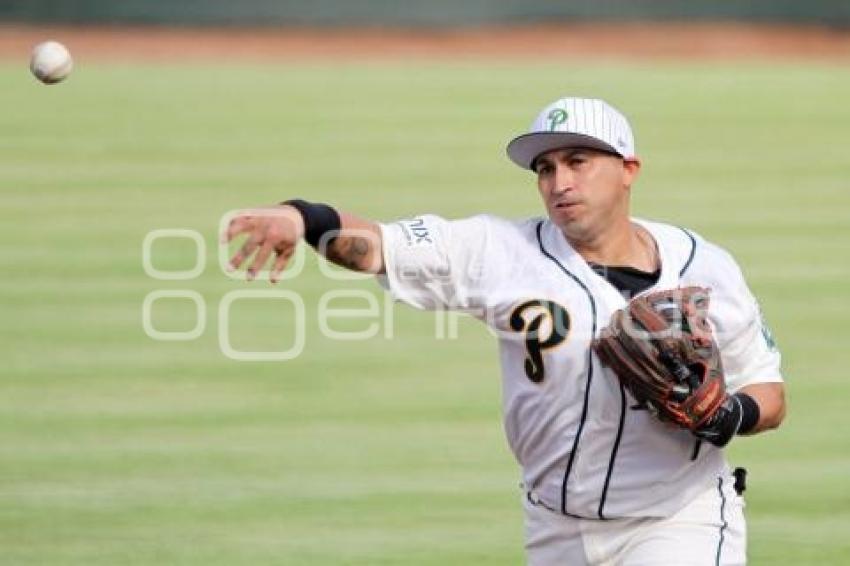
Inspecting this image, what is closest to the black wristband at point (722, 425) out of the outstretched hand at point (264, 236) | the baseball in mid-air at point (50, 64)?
the outstretched hand at point (264, 236)

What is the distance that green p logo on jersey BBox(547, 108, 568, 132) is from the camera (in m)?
4.42

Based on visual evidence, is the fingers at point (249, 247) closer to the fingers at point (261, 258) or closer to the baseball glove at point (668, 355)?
the fingers at point (261, 258)

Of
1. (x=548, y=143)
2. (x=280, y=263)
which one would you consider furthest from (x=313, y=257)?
(x=280, y=263)

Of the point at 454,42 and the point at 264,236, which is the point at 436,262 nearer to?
the point at 264,236

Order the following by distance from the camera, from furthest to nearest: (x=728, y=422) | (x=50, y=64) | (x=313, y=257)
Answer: (x=313, y=257), (x=50, y=64), (x=728, y=422)

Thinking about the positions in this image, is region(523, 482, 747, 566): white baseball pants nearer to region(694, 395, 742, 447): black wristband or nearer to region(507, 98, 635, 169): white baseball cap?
region(694, 395, 742, 447): black wristband

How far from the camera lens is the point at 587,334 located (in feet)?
14.4

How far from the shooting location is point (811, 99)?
54.8 feet

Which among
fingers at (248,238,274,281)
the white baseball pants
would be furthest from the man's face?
fingers at (248,238,274,281)

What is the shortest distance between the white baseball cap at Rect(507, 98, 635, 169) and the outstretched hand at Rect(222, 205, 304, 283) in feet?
2.54

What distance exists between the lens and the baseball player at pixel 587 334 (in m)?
4.38

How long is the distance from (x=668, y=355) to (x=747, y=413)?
293mm

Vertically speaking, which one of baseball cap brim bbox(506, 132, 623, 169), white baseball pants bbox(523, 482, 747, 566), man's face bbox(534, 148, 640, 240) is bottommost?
white baseball pants bbox(523, 482, 747, 566)

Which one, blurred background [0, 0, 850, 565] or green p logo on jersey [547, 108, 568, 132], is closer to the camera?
green p logo on jersey [547, 108, 568, 132]
